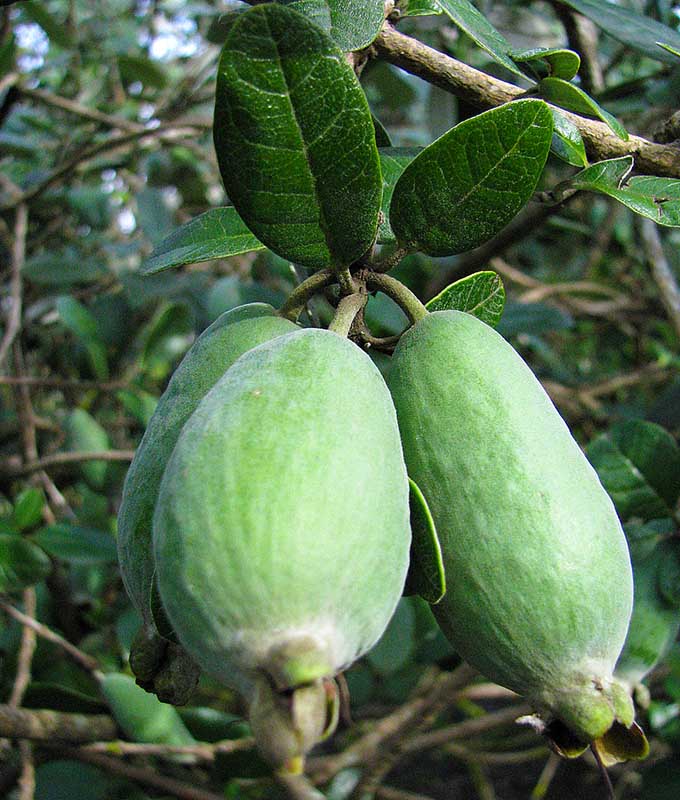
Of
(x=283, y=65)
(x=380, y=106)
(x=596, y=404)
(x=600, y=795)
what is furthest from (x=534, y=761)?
(x=283, y=65)

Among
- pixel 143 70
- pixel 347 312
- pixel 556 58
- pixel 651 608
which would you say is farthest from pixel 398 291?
pixel 143 70

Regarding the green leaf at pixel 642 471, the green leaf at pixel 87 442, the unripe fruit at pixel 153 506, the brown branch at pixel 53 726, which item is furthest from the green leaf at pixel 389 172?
the green leaf at pixel 87 442

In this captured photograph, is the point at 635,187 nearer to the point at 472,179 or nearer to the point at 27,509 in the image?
the point at 472,179

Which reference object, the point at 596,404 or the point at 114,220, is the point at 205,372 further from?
the point at 114,220

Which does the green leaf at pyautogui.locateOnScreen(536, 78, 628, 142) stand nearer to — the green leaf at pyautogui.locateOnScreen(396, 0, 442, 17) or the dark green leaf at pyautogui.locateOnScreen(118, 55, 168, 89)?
the green leaf at pyautogui.locateOnScreen(396, 0, 442, 17)

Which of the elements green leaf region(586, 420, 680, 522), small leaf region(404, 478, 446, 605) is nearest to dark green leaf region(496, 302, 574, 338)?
green leaf region(586, 420, 680, 522)

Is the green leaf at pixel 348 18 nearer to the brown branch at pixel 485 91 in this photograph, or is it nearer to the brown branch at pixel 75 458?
the brown branch at pixel 485 91
